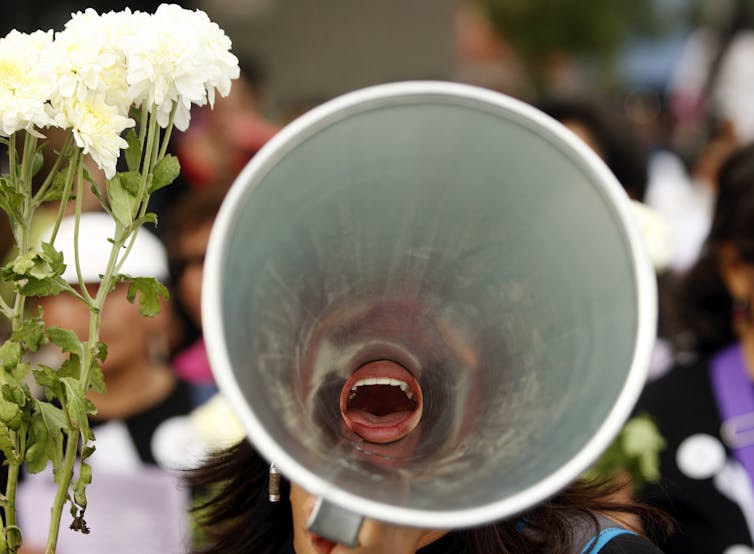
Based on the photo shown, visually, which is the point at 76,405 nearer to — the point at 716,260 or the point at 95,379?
the point at 95,379

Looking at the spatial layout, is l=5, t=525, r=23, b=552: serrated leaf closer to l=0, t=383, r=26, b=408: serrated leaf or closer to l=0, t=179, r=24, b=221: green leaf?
l=0, t=383, r=26, b=408: serrated leaf

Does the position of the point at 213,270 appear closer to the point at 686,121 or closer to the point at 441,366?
the point at 441,366

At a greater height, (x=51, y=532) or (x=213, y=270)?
(x=213, y=270)

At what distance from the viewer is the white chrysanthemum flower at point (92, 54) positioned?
4.05 feet

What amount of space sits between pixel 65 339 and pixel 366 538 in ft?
1.39

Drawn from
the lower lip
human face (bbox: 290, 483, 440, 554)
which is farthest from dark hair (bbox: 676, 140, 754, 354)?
the lower lip

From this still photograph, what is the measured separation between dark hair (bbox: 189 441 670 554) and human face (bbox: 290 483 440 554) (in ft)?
0.61

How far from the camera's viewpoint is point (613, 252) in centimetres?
116

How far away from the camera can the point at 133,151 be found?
1.32 m

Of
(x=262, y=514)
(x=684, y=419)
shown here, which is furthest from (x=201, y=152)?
(x=262, y=514)

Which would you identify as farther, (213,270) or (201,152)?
(201,152)

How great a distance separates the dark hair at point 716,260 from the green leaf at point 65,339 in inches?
87.7

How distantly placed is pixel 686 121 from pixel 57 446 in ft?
29.9

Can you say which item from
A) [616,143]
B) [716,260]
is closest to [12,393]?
[716,260]
